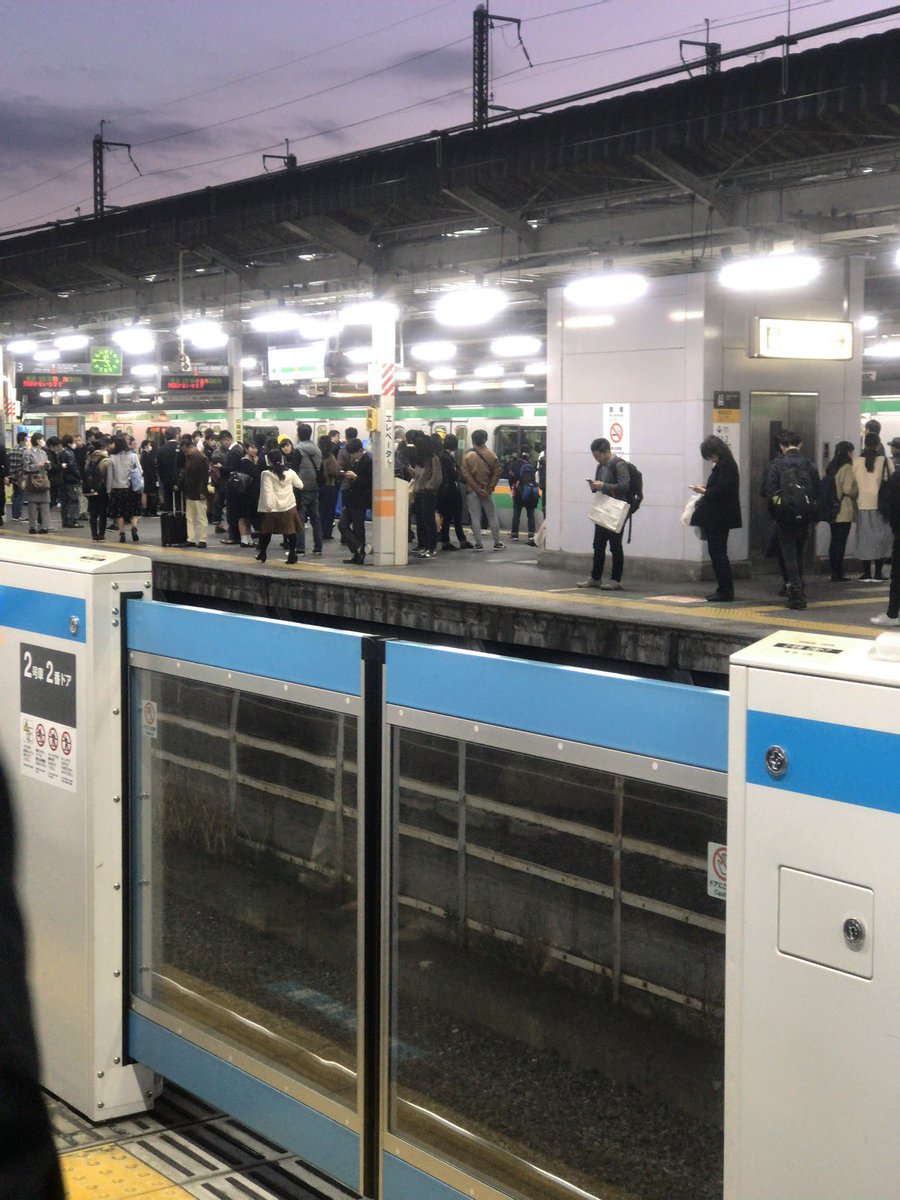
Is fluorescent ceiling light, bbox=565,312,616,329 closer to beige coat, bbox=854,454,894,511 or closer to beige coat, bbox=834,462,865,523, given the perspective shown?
beige coat, bbox=834,462,865,523

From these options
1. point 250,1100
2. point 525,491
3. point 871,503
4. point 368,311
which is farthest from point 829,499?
point 250,1100

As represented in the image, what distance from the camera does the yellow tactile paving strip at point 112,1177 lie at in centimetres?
368

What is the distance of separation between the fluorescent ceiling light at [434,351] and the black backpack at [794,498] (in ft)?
64.7

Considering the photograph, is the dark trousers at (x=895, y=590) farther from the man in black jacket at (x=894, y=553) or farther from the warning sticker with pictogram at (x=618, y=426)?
the warning sticker with pictogram at (x=618, y=426)

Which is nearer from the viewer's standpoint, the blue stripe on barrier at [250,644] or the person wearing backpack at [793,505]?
the blue stripe on barrier at [250,644]

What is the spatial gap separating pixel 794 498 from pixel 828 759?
10.5 meters

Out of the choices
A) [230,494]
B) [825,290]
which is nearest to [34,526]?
[230,494]

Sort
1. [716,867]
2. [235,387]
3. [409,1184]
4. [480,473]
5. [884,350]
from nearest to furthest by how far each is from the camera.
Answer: [716,867], [409,1184], [480,473], [884,350], [235,387]

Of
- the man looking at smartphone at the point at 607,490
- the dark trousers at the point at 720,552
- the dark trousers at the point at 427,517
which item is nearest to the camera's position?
the dark trousers at the point at 720,552

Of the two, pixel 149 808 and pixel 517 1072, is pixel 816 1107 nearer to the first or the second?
pixel 517 1072

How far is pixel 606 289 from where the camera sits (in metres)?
14.4

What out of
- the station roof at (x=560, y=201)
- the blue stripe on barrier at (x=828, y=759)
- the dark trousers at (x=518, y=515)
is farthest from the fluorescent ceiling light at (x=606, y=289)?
the blue stripe on barrier at (x=828, y=759)

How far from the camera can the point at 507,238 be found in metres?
15.2

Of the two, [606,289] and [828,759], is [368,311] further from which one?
[828,759]
